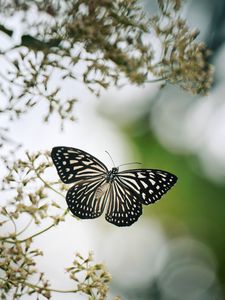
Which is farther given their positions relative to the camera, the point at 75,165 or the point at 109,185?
the point at 109,185

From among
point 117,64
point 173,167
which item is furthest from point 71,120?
point 173,167

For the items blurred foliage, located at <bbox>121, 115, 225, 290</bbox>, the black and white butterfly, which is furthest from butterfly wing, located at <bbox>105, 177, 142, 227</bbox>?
blurred foliage, located at <bbox>121, 115, 225, 290</bbox>

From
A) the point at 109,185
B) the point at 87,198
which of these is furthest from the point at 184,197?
the point at 87,198

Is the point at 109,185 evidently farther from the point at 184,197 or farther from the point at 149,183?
the point at 184,197

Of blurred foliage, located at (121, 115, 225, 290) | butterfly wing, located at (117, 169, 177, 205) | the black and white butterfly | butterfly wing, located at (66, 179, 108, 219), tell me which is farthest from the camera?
blurred foliage, located at (121, 115, 225, 290)

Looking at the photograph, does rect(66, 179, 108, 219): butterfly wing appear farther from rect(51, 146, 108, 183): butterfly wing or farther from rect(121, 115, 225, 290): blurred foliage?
rect(121, 115, 225, 290): blurred foliage

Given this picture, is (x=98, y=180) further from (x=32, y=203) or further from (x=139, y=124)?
(x=139, y=124)

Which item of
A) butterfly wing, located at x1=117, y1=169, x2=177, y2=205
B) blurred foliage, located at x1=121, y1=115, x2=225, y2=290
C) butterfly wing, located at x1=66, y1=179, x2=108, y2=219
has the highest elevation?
blurred foliage, located at x1=121, y1=115, x2=225, y2=290
